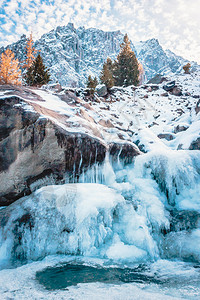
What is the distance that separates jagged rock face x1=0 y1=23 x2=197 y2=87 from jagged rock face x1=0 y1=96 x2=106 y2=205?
111m

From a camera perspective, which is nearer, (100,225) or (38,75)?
(100,225)

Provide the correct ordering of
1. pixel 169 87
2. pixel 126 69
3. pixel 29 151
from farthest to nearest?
pixel 126 69
pixel 169 87
pixel 29 151

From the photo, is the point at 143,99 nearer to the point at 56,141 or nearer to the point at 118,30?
the point at 56,141

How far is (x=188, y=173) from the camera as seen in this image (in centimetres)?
809

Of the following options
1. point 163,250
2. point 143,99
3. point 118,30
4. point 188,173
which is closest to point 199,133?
point 188,173

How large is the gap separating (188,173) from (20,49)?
511 feet

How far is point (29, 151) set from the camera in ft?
22.4

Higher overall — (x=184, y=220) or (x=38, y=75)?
(x=38, y=75)

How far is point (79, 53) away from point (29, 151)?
16584 cm

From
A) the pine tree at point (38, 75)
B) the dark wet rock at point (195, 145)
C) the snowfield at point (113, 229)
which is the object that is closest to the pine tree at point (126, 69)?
the pine tree at point (38, 75)

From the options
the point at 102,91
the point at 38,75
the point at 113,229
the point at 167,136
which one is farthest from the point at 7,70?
the point at 113,229

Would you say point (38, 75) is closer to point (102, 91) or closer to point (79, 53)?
point (102, 91)

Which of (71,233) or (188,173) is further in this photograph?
(188,173)

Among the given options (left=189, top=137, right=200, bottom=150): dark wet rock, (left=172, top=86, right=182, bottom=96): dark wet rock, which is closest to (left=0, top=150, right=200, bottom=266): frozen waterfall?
(left=189, top=137, right=200, bottom=150): dark wet rock
